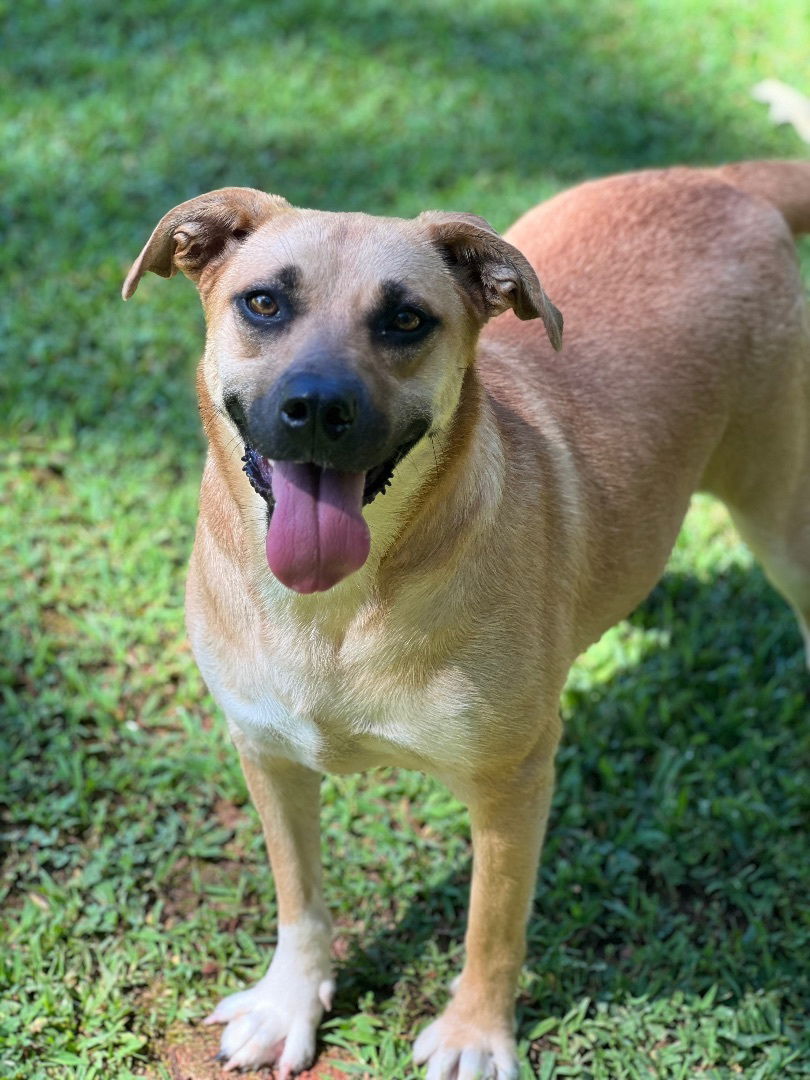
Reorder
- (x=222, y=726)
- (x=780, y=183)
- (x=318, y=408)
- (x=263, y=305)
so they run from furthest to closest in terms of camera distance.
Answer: (x=222, y=726) → (x=780, y=183) → (x=263, y=305) → (x=318, y=408)

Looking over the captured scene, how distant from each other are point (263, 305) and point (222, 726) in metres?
1.92

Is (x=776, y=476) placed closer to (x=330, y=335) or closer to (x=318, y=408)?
(x=330, y=335)

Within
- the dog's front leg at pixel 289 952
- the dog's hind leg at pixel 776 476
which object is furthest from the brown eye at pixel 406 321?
the dog's hind leg at pixel 776 476

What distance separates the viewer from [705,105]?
7496 millimetres

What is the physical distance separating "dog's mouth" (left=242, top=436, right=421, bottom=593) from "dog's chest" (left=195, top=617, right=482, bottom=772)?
0.88 ft

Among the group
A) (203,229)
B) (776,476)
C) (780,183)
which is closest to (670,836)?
(776,476)

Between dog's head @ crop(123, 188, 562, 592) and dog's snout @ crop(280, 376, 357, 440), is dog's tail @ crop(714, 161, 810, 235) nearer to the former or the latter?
dog's head @ crop(123, 188, 562, 592)

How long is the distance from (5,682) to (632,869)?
7.18 feet

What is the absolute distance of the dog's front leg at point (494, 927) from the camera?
10.3ft

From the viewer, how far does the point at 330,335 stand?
2684 millimetres

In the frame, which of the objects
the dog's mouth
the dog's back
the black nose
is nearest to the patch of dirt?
the dog's back

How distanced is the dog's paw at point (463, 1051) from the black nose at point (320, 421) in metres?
1.69

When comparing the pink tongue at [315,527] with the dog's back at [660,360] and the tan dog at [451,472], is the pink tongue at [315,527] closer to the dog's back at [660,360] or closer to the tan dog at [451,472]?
the tan dog at [451,472]

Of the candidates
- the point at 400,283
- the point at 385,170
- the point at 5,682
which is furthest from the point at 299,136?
the point at 400,283
